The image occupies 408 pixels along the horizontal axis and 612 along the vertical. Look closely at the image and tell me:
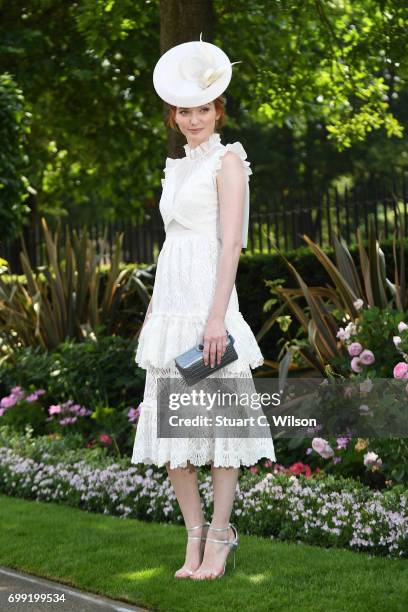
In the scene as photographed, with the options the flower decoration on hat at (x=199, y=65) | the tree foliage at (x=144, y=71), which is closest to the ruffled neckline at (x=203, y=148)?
the flower decoration on hat at (x=199, y=65)

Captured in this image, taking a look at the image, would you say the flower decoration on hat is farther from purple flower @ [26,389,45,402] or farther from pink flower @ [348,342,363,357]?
purple flower @ [26,389,45,402]

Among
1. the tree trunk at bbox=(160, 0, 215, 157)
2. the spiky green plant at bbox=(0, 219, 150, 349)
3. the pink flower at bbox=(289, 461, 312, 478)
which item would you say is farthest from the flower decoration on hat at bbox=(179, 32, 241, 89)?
the spiky green plant at bbox=(0, 219, 150, 349)

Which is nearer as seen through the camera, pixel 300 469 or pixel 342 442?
pixel 342 442

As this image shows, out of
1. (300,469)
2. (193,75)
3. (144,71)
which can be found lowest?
(300,469)

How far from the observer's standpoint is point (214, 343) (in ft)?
12.3

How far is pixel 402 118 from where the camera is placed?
3191cm

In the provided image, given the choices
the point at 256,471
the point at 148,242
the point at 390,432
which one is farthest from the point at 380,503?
the point at 148,242

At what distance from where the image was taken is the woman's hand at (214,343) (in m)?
3.74

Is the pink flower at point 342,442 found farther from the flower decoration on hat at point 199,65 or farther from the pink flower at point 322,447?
the flower decoration on hat at point 199,65

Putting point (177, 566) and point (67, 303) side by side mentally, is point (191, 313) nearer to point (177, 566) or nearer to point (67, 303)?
point (177, 566)

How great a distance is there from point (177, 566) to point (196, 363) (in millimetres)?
1026

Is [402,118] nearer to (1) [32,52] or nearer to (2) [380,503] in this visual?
(1) [32,52]

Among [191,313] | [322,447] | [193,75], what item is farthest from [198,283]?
[322,447]

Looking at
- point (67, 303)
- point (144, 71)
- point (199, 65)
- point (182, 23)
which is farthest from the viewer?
point (144, 71)
